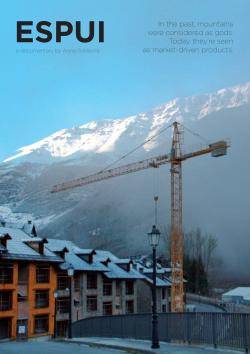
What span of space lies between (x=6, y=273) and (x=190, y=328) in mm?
32867

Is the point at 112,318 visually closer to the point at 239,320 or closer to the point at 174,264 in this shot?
the point at 239,320

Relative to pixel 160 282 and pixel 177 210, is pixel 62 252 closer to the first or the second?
pixel 160 282

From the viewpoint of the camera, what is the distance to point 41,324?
56.0m

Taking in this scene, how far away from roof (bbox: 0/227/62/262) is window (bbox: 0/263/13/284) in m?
1.21

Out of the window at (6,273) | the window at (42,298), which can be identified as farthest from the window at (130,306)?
the window at (6,273)

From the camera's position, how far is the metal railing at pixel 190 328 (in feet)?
65.5

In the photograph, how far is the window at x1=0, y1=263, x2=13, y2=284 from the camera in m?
51.8

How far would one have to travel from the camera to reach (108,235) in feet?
652

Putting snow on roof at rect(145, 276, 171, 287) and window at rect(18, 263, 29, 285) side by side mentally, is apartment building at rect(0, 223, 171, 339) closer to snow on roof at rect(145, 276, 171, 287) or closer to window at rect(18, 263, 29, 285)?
window at rect(18, 263, 29, 285)

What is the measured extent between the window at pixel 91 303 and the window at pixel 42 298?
959 centimetres

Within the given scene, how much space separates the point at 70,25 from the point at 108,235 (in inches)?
6846

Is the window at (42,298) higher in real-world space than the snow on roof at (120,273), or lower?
lower

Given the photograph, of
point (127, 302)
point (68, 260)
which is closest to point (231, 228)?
point (127, 302)

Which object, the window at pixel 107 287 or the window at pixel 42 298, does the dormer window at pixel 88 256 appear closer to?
the window at pixel 107 287
